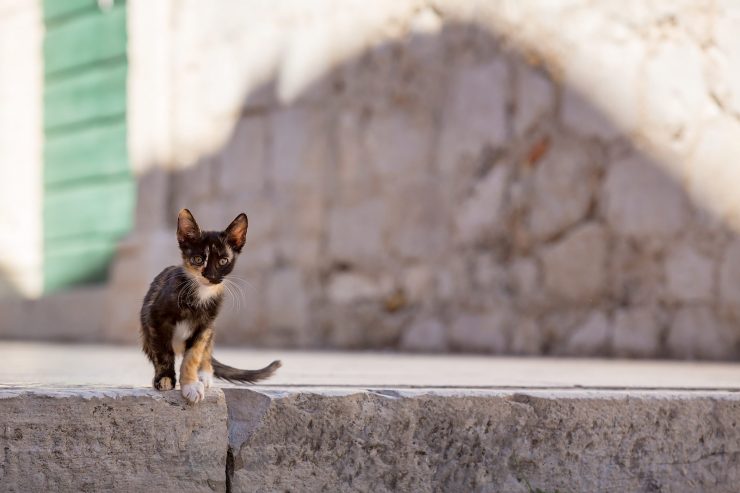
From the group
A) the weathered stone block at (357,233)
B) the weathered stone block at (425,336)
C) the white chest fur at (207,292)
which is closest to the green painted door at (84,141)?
the weathered stone block at (357,233)

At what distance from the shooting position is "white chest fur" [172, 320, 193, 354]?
7.70ft

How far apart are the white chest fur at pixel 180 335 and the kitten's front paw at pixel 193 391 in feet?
0.53

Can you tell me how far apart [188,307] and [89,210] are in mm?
4746

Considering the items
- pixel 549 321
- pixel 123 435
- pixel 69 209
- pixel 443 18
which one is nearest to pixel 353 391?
pixel 123 435

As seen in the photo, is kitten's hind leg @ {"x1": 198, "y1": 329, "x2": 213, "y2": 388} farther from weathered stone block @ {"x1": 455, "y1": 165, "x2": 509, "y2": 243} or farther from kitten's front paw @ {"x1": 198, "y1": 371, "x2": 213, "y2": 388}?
weathered stone block @ {"x1": 455, "y1": 165, "x2": 509, "y2": 243}

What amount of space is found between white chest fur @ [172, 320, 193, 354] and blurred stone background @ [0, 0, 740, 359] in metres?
2.62

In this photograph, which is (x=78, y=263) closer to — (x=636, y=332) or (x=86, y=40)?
(x=86, y=40)

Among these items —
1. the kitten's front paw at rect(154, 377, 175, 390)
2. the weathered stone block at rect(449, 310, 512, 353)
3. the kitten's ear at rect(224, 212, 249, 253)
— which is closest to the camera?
the kitten's front paw at rect(154, 377, 175, 390)

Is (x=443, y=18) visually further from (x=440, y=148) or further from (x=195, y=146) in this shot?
(x=195, y=146)

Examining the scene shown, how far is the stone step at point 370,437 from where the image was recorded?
2119 millimetres

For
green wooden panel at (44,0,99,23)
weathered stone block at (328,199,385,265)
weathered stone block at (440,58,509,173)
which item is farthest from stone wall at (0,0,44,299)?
weathered stone block at (440,58,509,173)

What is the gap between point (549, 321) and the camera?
4.66 metres

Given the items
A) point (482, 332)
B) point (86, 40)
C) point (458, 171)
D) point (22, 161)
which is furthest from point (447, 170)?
point (22, 161)

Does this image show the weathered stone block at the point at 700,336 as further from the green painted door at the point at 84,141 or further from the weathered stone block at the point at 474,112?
the green painted door at the point at 84,141
